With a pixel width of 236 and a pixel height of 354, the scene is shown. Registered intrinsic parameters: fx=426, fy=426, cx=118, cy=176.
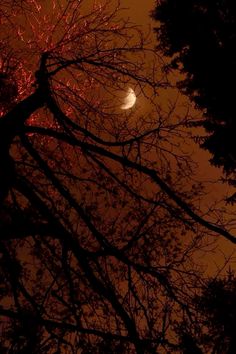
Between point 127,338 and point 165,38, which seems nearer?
point 127,338

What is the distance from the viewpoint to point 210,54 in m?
10.9

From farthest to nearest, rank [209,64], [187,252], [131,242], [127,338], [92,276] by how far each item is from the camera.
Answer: [209,64] < [187,252] < [131,242] < [92,276] < [127,338]

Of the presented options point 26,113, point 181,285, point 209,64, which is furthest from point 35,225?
point 209,64

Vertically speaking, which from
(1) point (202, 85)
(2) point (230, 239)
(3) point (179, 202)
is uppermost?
(1) point (202, 85)

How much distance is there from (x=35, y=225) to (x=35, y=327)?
1.15 metres

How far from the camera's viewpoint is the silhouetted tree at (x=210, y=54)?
426 inches

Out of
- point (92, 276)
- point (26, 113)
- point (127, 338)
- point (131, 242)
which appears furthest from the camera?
point (131, 242)

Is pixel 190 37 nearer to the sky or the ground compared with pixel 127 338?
nearer to the sky

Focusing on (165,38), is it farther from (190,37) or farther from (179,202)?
(179,202)

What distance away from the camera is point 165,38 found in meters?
11.5

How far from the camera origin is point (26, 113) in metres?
5.50

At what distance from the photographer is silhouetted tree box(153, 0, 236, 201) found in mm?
10812

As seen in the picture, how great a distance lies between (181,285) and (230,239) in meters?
1.37

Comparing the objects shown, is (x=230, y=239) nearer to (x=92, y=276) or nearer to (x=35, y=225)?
(x=92, y=276)
